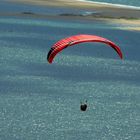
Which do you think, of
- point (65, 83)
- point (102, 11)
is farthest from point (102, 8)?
point (65, 83)

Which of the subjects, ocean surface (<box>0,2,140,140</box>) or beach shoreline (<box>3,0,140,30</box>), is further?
beach shoreline (<box>3,0,140,30</box>)

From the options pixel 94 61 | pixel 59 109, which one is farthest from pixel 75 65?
pixel 59 109

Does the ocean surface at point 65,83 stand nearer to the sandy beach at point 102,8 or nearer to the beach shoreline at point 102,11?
the beach shoreline at point 102,11

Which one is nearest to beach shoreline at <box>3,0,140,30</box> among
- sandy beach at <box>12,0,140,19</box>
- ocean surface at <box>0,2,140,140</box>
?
sandy beach at <box>12,0,140,19</box>

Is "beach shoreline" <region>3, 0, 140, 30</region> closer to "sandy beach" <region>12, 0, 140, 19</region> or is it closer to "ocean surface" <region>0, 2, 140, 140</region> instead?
"sandy beach" <region>12, 0, 140, 19</region>

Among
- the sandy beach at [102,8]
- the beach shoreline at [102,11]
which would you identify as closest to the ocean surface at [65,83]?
the beach shoreline at [102,11]

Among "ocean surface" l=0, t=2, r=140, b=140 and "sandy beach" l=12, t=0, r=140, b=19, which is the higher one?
"sandy beach" l=12, t=0, r=140, b=19

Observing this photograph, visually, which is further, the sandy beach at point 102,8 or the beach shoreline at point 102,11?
the sandy beach at point 102,8

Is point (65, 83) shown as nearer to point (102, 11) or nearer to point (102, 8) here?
point (102, 11)

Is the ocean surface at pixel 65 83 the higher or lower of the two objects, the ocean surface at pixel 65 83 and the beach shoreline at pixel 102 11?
the lower
